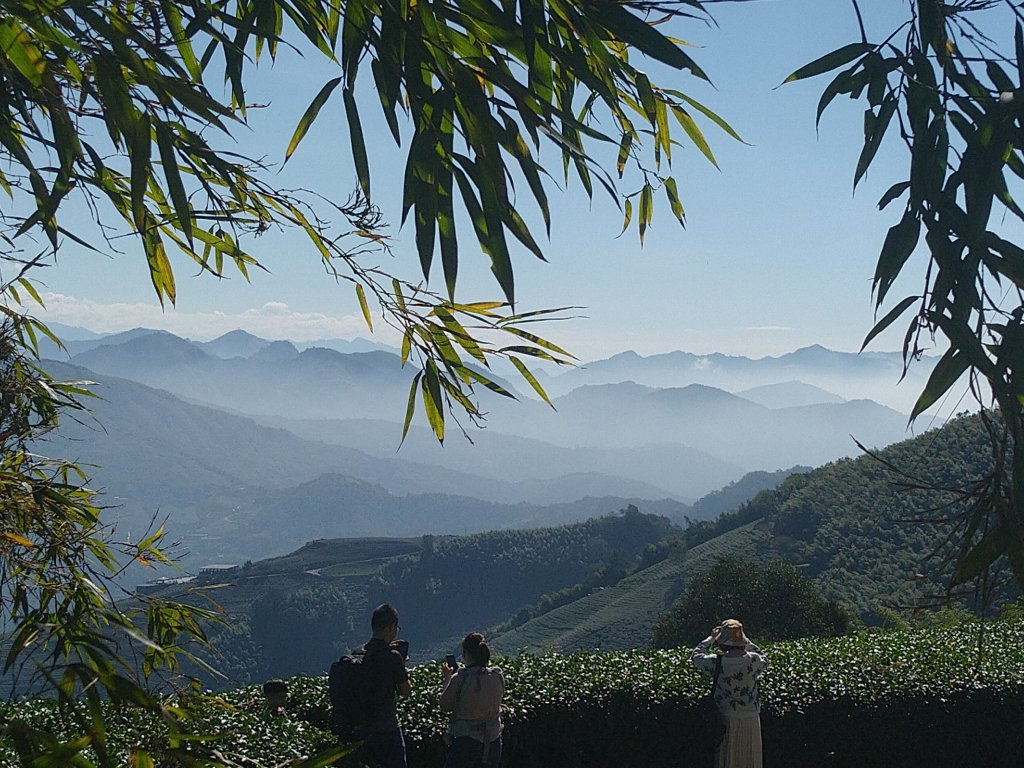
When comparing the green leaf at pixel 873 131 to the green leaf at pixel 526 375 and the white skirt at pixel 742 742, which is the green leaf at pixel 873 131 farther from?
the white skirt at pixel 742 742

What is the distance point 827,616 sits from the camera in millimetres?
19953

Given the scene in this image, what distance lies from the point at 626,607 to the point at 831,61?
198ft

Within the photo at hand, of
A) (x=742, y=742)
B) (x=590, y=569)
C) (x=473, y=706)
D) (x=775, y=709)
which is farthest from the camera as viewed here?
(x=590, y=569)

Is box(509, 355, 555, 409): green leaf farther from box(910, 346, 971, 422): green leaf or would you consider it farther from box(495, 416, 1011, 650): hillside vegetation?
box(495, 416, 1011, 650): hillside vegetation

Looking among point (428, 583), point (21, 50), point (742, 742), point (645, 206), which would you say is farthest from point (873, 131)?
point (428, 583)

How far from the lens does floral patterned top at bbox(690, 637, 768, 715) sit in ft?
18.6

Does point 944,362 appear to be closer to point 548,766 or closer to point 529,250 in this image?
point 529,250

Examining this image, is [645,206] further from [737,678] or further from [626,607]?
[626,607]

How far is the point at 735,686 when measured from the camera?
5.80 m

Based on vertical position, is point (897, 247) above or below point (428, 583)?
above

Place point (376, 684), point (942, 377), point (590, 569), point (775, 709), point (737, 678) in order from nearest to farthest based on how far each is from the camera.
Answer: point (942, 377) → point (376, 684) → point (737, 678) → point (775, 709) → point (590, 569)

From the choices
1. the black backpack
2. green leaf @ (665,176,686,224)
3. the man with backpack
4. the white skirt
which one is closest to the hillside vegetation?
the white skirt

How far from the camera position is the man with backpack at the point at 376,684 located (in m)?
4.53

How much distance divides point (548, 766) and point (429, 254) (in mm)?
6061
